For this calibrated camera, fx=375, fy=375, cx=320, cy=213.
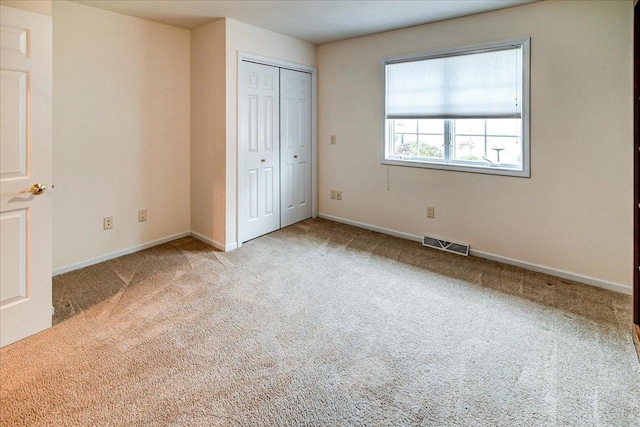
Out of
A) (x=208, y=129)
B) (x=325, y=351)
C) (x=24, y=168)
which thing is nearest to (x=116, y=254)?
(x=208, y=129)

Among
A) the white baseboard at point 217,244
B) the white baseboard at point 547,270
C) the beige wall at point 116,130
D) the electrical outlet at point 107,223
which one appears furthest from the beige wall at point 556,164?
the electrical outlet at point 107,223

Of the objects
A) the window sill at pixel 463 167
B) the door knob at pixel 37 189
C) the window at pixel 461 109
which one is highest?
the window at pixel 461 109

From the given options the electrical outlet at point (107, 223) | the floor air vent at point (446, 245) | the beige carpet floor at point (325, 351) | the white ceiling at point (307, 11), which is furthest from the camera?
the floor air vent at point (446, 245)

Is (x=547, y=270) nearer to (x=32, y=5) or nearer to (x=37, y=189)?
(x=37, y=189)

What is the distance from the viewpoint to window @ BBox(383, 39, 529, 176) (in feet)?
11.1

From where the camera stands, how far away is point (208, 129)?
13.1 ft

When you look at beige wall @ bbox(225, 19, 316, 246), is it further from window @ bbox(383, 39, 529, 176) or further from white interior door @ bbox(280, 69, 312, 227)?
window @ bbox(383, 39, 529, 176)

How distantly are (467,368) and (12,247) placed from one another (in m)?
2.67

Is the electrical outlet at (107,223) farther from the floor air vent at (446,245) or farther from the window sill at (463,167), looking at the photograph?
the floor air vent at (446,245)

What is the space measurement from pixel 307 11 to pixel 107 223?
2.76 metres

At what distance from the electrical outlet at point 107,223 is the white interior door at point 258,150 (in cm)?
123

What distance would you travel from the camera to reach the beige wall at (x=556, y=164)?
9.46 feet

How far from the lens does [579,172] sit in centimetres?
309

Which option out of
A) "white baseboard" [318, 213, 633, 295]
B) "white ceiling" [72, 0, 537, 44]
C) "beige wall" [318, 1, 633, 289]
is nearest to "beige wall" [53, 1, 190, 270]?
"white ceiling" [72, 0, 537, 44]
